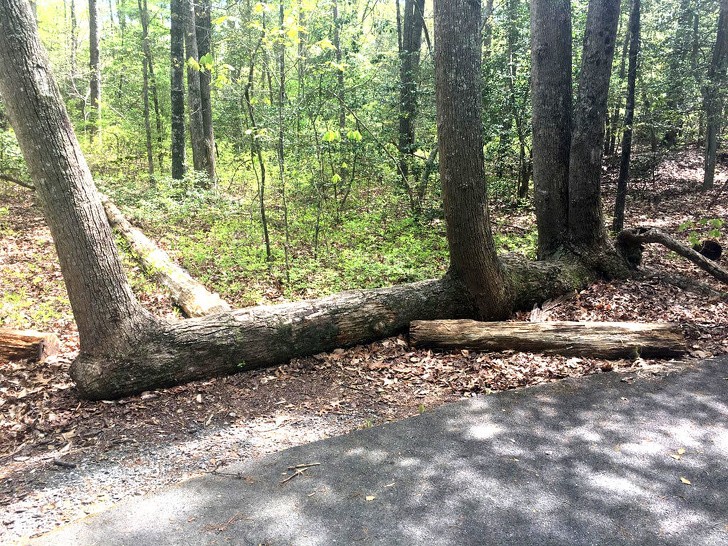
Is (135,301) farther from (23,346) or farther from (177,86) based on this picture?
(177,86)

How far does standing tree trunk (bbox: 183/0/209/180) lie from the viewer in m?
13.1

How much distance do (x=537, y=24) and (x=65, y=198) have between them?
6620 mm

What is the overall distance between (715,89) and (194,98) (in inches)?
513

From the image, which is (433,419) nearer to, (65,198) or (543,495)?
(543,495)

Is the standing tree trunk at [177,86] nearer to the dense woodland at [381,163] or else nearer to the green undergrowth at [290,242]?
the dense woodland at [381,163]

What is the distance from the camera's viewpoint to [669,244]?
6.97 meters

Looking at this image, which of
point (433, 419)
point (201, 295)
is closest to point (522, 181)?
point (201, 295)

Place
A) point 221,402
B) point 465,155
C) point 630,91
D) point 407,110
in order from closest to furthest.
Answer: point 221,402, point 465,155, point 630,91, point 407,110

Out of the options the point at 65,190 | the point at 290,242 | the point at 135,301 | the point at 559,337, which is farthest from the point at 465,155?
the point at 290,242

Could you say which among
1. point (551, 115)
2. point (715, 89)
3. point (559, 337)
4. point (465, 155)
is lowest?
point (559, 337)

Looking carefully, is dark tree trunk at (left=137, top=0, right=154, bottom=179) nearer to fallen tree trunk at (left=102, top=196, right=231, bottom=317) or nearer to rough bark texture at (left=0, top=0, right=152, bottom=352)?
fallen tree trunk at (left=102, top=196, right=231, bottom=317)

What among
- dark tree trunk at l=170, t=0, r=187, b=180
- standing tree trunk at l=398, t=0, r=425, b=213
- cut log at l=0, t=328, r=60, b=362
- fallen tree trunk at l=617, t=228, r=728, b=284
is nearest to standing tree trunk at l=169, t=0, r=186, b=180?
dark tree trunk at l=170, t=0, r=187, b=180

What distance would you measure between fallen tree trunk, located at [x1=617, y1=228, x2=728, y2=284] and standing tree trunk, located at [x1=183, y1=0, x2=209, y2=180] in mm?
10593

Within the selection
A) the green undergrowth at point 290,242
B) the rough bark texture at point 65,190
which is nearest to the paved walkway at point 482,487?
the rough bark texture at point 65,190
